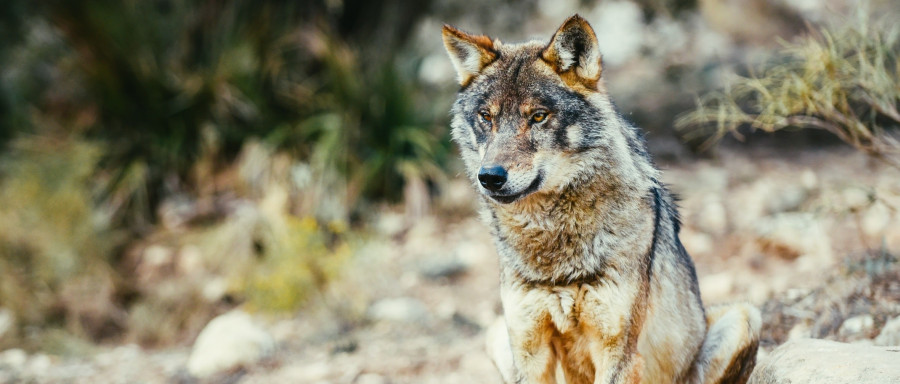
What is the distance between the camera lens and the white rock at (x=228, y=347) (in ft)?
19.1

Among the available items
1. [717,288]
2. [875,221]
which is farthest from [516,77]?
[875,221]

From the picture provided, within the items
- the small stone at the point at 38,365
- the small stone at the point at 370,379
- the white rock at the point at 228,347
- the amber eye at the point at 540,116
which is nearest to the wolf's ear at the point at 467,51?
the amber eye at the point at 540,116

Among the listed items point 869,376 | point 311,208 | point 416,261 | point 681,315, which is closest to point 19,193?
point 311,208

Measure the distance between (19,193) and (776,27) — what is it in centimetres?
955

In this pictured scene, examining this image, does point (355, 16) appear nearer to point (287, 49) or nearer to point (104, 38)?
point (287, 49)

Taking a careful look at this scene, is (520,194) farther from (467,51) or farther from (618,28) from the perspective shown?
(618,28)

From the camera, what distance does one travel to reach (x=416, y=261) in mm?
8195

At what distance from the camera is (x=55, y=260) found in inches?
312

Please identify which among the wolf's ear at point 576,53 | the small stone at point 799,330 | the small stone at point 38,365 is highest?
the small stone at point 38,365

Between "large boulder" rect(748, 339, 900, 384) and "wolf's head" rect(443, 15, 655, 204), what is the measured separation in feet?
3.42

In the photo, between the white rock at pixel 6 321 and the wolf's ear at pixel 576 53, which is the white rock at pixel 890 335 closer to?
the wolf's ear at pixel 576 53

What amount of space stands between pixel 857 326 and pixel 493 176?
270 centimetres

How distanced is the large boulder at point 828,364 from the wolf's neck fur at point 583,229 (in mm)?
783

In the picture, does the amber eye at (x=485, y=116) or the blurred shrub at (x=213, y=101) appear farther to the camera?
the blurred shrub at (x=213, y=101)
